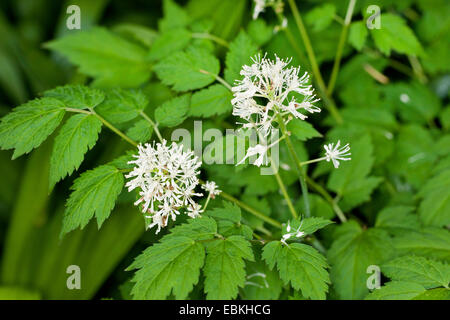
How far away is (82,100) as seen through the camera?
101 cm

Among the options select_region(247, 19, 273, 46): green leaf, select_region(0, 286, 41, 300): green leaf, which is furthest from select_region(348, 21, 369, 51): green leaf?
select_region(0, 286, 41, 300): green leaf

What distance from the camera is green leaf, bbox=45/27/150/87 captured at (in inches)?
55.9

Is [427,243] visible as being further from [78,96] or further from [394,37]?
[78,96]

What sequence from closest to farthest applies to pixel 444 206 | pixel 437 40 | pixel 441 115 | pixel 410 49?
pixel 444 206, pixel 410 49, pixel 441 115, pixel 437 40

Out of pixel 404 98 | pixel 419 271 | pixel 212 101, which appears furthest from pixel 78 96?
pixel 404 98

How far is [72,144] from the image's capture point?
0.92 meters

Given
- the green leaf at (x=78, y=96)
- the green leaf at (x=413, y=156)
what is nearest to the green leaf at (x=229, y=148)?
the green leaf at (x=78, y=96)

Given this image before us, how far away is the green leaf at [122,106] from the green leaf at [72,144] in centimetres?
8

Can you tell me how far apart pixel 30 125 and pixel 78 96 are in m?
0.14

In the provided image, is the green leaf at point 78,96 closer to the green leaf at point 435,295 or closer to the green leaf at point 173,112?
the green leaf at point 173,112

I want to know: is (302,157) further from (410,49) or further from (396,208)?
(410,49)

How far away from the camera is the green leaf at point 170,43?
1.33 meters
